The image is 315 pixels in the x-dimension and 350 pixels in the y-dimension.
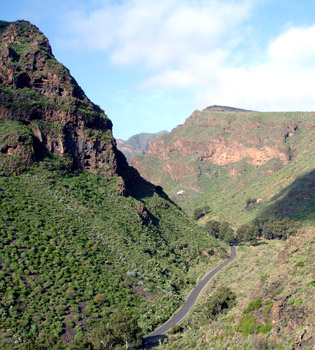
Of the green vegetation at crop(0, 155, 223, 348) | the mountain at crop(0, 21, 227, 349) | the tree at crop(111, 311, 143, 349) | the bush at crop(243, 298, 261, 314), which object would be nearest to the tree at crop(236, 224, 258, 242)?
the mountain at crop(0, 21, 227, 349)

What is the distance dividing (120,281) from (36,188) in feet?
71.9

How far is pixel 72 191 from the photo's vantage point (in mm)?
66750

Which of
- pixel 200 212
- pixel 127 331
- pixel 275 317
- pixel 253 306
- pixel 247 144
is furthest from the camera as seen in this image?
pixel 247 144

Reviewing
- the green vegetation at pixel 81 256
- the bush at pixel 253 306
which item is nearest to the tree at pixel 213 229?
the green vegetation at pixel 81 256

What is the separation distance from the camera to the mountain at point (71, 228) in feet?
135

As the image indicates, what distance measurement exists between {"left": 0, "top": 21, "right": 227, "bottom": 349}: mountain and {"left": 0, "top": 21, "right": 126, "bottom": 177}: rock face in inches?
7.9

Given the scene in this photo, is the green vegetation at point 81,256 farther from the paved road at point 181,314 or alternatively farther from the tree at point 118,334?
the tree at point 118,334

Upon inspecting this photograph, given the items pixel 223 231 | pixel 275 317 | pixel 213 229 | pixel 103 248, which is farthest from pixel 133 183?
pixel 275 317

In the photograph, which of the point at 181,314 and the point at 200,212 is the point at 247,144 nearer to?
the point at 200,212

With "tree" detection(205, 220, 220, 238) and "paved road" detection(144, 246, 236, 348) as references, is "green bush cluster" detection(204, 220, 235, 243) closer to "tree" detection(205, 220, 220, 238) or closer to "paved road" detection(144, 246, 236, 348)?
"tree" detection(205, 220, 220, 238)

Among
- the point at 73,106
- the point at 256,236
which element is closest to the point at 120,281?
the point at 73,106

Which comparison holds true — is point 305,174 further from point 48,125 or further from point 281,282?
point 281,282

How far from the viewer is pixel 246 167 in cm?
17700

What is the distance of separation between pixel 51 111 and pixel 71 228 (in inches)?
1057
